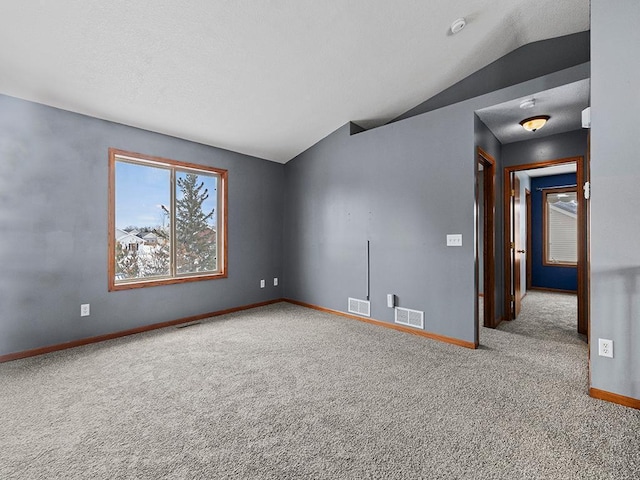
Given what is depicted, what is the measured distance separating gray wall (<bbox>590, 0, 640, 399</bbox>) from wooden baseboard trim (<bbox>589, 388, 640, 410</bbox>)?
3 centimetres

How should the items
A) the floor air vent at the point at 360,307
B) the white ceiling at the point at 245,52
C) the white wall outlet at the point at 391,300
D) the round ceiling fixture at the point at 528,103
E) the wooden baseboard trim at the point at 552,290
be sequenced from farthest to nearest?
the wooden baseboard trim at the point at 552,290, the floor air vent at the point at 360,307, the white wall outlet at the point at 391,300, the round ceiling fixture at the point at 528,103, the white ceiling at the point at 245,52

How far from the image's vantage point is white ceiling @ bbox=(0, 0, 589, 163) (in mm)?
2184

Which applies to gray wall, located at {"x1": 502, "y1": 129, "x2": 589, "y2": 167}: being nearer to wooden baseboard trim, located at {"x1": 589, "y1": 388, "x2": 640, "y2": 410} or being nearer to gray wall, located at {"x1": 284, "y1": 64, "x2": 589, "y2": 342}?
gray wall, located at {"x1": 284, "y1": 64, "x2": 589, "y2": 342}

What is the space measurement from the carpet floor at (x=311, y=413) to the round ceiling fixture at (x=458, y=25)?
9.70 feet

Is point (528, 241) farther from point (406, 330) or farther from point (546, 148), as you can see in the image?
point (406, 330)

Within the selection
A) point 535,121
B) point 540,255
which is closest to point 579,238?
point 535,121

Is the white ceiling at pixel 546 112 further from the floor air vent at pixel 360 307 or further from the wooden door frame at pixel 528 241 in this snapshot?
the wooden door frame at pixel 528 241

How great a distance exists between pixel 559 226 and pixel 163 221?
7.52 metres

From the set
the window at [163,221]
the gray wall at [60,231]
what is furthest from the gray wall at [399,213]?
the gray wall at [60,231]

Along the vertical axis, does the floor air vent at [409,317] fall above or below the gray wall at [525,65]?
below

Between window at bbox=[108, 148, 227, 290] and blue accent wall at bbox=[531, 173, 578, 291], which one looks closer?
window at bbox=[108, 148, 227, 290]

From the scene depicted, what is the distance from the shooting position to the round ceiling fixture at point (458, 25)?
2605 mm

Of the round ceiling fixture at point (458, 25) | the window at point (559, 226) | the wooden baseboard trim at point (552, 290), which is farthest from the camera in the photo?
the window at point (559, 226)

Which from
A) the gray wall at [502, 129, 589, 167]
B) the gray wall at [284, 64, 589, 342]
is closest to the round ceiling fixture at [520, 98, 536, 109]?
the gray wall at [284, 64, 589, 342]
